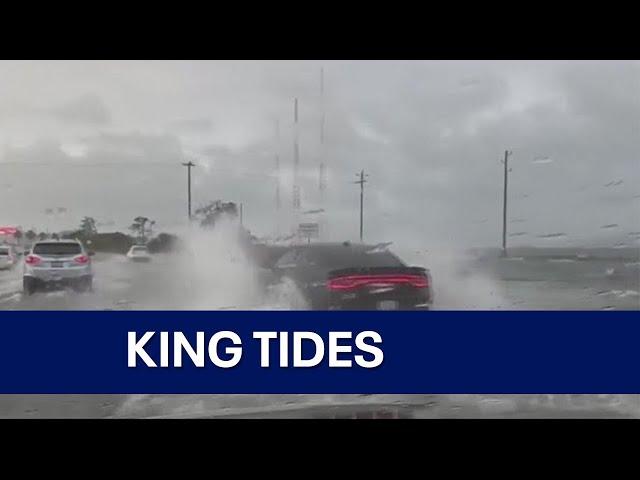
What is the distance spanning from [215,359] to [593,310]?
7.81 ft

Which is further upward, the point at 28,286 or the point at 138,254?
the point at 138,254

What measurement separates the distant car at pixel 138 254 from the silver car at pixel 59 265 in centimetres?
26

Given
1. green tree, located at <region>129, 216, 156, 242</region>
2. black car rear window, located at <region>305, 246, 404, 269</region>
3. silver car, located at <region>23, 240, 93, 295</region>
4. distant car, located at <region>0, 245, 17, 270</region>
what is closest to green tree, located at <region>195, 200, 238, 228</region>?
green tree, located at <region>129, 216, 156, 242</region>

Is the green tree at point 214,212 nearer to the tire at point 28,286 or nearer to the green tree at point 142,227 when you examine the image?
the green tree at point 142,227

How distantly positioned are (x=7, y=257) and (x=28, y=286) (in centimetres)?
23

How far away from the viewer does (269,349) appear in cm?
362

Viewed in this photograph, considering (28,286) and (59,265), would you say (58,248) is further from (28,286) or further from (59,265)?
(28,286)

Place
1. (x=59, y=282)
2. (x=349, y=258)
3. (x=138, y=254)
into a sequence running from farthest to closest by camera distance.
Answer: (x=59, y=282)
(x=349, y=258)
(x=138, y=254)

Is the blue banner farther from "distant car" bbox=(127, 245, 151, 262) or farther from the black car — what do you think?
"distant car" bbox=(127, 245, 151, 262)

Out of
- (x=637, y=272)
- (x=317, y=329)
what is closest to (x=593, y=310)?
(x=637, y=272)

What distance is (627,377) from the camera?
12.2 feet

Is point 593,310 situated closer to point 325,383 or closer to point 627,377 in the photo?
point 627,377

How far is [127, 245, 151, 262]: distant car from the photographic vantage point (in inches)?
136

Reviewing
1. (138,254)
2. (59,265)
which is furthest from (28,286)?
(138,254)
